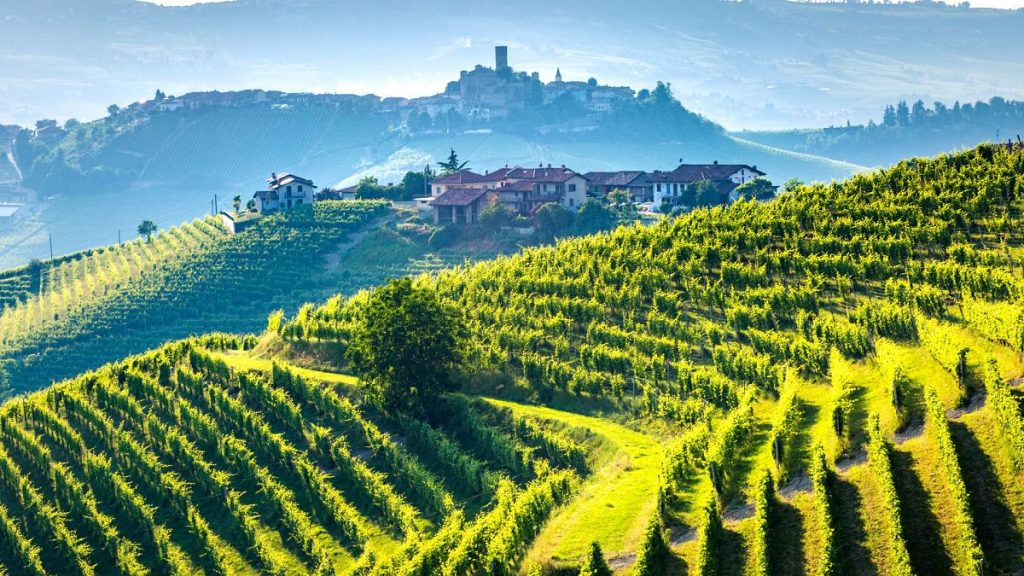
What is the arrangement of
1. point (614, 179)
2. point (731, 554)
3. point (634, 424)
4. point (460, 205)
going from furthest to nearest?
point (614, 179)
point (460, 205)
point (634, 424)
point (731, 554)

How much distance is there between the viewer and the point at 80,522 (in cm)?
4969

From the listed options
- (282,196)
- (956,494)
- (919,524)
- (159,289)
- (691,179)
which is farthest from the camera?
(282,196)

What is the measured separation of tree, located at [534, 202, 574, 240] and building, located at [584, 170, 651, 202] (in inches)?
455

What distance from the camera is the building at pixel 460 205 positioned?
402ft

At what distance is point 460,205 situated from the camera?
12231cm

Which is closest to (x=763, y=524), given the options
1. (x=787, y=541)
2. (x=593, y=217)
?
(x=787, y=541)

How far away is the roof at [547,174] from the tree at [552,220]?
29.5 feet

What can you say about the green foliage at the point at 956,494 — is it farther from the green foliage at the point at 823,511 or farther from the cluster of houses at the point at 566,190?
the cluster of houses at the point at 566,190

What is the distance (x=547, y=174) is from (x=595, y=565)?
96.4 m

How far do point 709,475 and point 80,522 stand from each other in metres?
26.9

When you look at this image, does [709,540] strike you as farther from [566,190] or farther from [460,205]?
[566,190]

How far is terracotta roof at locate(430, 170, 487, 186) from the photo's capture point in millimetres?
136000

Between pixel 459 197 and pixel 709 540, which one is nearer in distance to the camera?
pixel 709 540

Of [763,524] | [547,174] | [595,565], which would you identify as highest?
[547,174]
